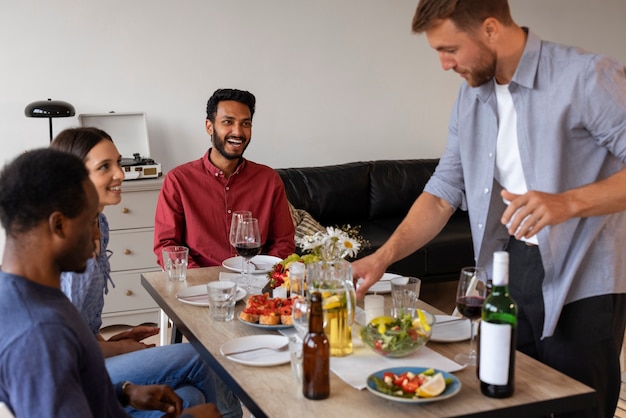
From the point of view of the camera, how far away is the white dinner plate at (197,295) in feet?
8.01

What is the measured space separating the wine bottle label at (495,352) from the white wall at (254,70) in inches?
140

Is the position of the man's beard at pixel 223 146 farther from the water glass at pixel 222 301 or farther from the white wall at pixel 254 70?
the white wall at pixel 254 70

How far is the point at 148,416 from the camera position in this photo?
2.29 metres

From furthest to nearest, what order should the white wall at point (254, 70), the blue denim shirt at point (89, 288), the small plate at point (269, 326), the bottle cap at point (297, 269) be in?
the white wall at point (254, 70) → the bottle cap at point (297, 269) → the blue denim shirt at point (89, 288) → the small plate at point (269, 326)

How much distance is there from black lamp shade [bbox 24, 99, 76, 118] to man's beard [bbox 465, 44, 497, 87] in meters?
2.72

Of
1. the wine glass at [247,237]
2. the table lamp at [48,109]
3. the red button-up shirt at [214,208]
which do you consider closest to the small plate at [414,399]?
the wine glass at [247,237]

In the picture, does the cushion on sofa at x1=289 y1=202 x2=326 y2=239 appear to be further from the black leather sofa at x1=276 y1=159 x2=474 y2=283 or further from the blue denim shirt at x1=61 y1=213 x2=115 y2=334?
the blue denim shirt at x1=61 y1=213 x2=115 y2=334

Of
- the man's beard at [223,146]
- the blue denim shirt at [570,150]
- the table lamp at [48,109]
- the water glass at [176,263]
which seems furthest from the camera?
the table lamp at [48,109]

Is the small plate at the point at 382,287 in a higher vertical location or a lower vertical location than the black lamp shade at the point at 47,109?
lower

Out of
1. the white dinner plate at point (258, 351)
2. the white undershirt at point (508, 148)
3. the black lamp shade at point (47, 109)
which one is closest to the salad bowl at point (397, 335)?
the white dinner plate at point (258, 351)

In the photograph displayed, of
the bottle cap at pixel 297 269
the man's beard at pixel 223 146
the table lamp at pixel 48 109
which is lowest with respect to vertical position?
the bottle cap at pixel 297 269

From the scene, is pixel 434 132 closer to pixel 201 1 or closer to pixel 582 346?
pixel 201 1

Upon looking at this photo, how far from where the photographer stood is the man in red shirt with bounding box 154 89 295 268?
3.33 metres

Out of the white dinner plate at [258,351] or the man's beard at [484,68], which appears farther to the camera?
the man's beard at [484,68]
